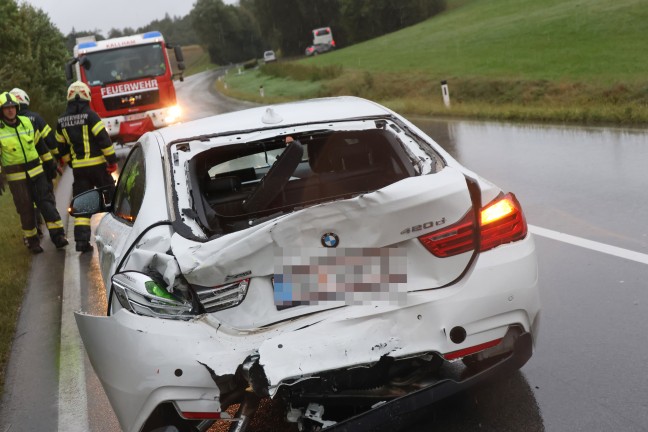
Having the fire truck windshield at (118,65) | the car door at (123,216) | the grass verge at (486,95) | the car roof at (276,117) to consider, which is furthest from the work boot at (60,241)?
the fire truck windshield at (118,65)

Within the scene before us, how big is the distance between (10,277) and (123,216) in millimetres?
4938

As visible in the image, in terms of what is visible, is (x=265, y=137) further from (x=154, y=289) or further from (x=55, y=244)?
(x=55, y=244)

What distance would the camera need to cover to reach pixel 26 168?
1064 centimetres

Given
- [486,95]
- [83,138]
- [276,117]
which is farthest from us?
[486,95]

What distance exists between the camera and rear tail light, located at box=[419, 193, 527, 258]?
3797 millimetres

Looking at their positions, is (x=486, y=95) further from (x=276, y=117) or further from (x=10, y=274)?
(x=276, y=117)

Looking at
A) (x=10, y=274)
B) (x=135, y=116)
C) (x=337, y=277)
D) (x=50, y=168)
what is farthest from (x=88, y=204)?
(x=135, y=116)

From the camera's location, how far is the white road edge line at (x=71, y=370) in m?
5.31

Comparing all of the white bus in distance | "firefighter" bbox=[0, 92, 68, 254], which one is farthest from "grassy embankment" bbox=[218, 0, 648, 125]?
the white bus in distance

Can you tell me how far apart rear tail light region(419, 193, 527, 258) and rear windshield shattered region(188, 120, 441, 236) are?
0.53m

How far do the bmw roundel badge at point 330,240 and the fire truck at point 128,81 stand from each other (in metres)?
19.2

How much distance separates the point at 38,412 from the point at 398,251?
301 centimetres

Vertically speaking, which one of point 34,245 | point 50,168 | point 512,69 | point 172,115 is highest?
point 50,168

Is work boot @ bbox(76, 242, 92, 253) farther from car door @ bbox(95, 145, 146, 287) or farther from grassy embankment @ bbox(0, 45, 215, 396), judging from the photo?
car door @ bbox(95, 145, 146, 287)
